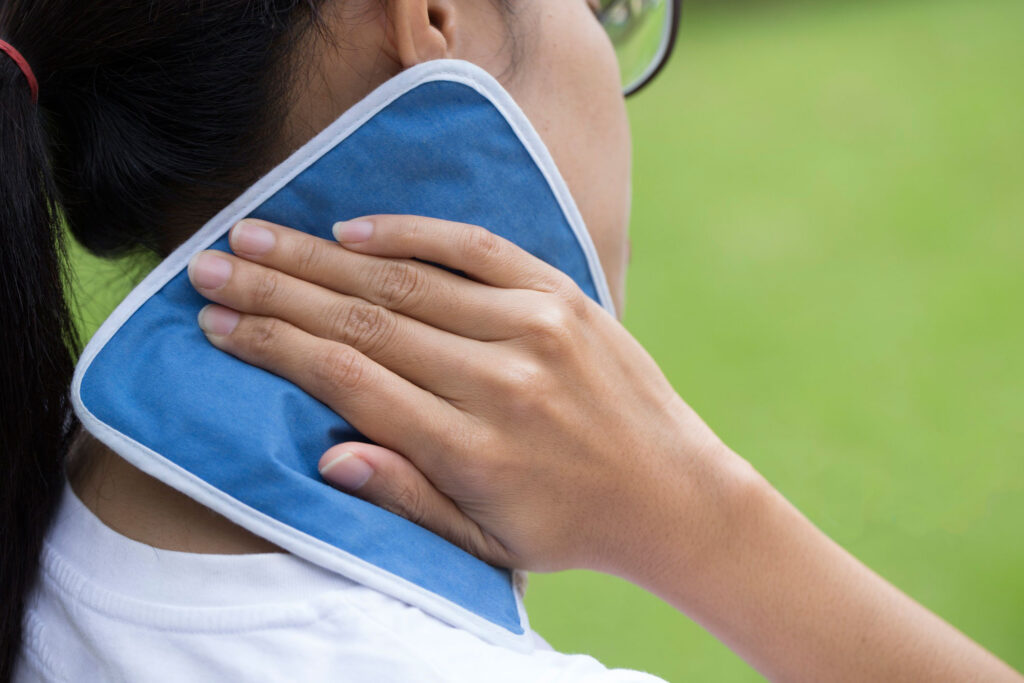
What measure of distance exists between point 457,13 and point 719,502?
1.62 ft

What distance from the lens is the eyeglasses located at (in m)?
1.12

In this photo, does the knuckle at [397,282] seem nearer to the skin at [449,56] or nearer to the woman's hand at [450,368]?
the woman's hand at [450,368]

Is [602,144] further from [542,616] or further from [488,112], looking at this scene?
[542,616]

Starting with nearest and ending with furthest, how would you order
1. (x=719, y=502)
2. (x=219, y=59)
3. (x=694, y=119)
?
(x=219, y=59), (x=719, y=502), (x=694, y=119)

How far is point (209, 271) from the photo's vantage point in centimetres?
74

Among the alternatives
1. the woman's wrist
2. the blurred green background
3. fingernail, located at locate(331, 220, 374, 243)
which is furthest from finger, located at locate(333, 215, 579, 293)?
the blurred green background

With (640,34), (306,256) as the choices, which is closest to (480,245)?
(306,256)

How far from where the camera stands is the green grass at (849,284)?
7.86 ft

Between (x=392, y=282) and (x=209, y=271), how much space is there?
15 cm

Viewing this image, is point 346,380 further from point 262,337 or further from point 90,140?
point 90,140

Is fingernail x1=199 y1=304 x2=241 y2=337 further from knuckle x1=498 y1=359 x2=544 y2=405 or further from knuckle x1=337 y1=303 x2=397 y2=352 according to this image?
knuckle x1=498 y1=359 x2=544 y2=405

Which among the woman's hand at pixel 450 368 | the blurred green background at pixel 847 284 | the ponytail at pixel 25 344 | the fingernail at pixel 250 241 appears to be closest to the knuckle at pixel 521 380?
the woman's hand at pixel 450 368

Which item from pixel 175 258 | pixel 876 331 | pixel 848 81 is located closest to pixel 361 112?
pixel 175 258

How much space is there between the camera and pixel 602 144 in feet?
2.89
